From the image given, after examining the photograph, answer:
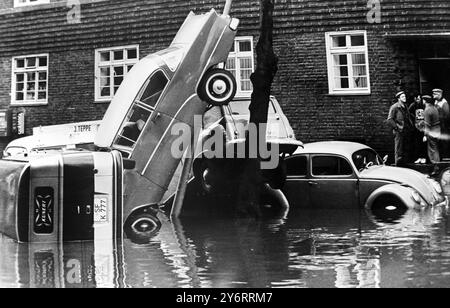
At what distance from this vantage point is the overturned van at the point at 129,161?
5871 mm

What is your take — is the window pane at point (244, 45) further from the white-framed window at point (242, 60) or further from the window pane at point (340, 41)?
the window pane at point (340, 41)

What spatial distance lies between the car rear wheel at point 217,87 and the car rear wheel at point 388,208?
2485 mm

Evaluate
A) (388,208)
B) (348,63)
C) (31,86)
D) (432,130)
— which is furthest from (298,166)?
(31,86)

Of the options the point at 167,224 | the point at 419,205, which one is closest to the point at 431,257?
the point at 419,205

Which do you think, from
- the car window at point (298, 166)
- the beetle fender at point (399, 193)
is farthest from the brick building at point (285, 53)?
the beetle fender at point (399, 193)

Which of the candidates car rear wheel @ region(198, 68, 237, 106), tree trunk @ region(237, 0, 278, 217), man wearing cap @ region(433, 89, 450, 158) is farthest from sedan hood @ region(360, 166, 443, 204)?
car rear wheel @ region(198, 68, 237, 106)

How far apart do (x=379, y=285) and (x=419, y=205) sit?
12.2 ft

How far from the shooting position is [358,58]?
31.2 ft

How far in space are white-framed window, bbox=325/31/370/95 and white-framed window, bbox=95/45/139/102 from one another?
129 inches

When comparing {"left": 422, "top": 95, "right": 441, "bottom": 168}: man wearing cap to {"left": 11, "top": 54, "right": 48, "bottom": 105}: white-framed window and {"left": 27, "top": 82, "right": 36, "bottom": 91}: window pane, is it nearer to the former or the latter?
{"left": 11, "top": 54, "right": 48, "bottom": 105}: white-framed window

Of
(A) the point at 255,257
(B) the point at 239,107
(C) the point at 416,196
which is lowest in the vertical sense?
(A) the point at 255,257

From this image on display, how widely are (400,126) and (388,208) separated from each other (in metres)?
1.57

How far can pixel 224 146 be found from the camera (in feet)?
26.0

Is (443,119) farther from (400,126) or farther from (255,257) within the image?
(255,257)
